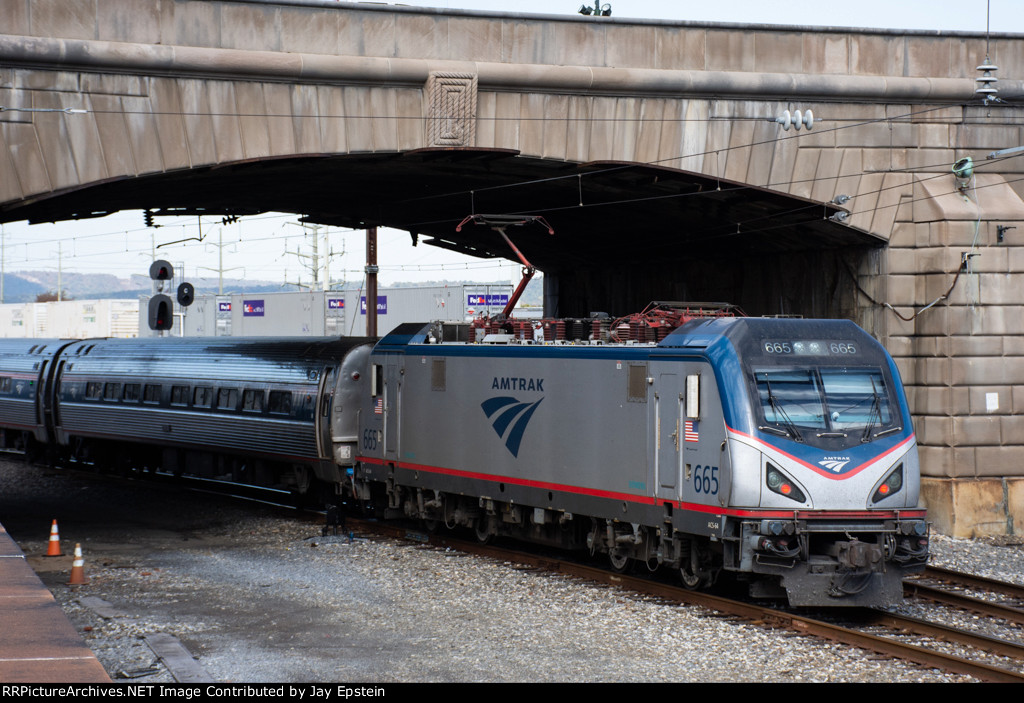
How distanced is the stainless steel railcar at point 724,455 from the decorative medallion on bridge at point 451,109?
379 centimetres

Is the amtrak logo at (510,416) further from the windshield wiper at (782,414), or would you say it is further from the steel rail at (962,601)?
the steel rail at (962,601)

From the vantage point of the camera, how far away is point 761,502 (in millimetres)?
12695

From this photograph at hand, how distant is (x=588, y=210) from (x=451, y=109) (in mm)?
7331

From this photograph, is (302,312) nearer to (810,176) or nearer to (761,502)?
(810,176)

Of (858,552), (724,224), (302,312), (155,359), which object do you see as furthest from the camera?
(302,312)

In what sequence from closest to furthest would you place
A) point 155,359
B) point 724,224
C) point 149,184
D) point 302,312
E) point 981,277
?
point 981,277
point 149,184
point 724,224
point 155,359
point 302,312

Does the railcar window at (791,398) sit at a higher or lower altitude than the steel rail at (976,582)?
higher

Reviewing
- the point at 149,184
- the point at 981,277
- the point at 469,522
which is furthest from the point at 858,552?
the point at 149,184

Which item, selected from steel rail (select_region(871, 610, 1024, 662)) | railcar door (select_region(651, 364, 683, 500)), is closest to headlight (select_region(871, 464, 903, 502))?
steel rail (select_region(871, 610, 1024, 662))

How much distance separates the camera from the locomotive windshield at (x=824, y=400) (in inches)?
511

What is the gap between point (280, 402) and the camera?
2355 cm

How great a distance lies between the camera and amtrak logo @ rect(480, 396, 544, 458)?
1689 cm

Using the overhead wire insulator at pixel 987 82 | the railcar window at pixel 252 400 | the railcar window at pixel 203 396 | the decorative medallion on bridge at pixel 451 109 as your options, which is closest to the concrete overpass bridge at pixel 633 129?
the decorative medallion on bridge at pixel 451 109

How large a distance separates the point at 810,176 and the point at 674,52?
319 centimetres
